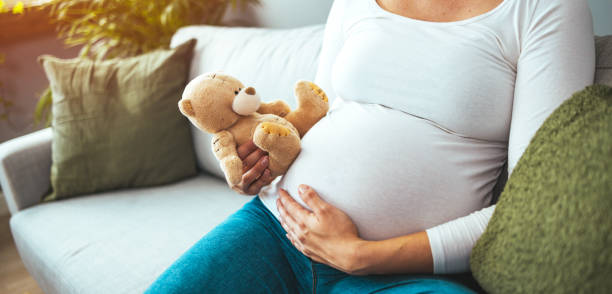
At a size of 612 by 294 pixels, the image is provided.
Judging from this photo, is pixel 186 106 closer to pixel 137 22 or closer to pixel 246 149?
pixel 246 149

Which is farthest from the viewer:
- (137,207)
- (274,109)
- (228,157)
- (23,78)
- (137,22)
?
(23,78)

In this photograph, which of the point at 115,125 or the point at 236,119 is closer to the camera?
the point at 236,119

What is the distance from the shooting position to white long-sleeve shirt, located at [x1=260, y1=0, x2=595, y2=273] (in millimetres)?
687

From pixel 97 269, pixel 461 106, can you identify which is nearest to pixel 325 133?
pixel 461 106

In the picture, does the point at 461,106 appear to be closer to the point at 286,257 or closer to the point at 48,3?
the point at 286,257

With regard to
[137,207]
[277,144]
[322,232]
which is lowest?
[137,207]

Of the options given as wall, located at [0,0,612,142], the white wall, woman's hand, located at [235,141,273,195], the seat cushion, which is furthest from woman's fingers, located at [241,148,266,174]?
wall, located at [0,0,612,142]

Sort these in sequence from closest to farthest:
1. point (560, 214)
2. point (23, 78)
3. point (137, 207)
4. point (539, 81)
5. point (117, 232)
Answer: point (560, 214) < point (539, 81) < point (117, 232) < point (137, 207) < point (23, 78)

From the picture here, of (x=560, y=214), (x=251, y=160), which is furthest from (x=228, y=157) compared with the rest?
(x=560, y=214)

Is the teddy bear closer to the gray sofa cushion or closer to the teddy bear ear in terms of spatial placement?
the teddy bear ear

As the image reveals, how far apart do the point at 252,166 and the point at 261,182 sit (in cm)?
4

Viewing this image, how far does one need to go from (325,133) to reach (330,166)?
3.0 inches

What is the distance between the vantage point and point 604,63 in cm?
77

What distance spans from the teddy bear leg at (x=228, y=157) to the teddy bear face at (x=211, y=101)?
0.08 feet
